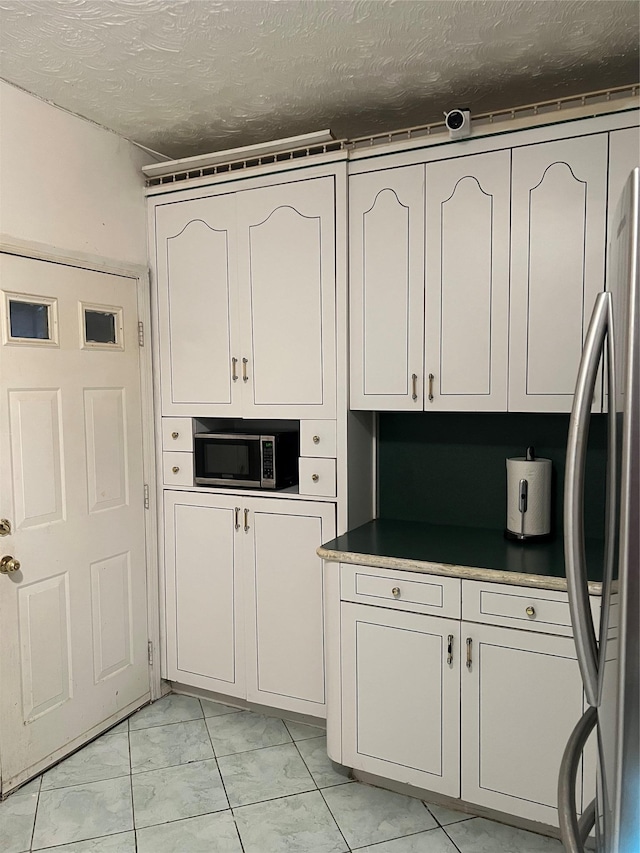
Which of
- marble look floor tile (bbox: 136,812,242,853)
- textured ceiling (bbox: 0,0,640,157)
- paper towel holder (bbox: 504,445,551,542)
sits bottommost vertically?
marble look floor tile (bbox: 136,812,242,853)

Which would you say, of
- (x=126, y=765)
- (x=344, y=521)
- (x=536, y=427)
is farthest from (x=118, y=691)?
(x=536, y=427)

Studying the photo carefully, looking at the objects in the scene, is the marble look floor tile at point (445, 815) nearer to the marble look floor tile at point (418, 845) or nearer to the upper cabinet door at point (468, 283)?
the marble look floor tile at point (418, 845)

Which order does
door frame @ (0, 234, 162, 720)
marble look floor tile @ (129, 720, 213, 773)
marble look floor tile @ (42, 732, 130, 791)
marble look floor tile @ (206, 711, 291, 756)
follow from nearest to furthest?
marble look floor tile @ (42, 732, 130, 791)
marble look floor tile @ (129, 720, 213, 773)
marble look floor tile @ (206, 711, 291, 756)
door frame @ (0, 234, 162, 720)

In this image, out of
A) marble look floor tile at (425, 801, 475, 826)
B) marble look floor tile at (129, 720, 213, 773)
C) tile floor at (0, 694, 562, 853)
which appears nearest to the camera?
tile floor at (0, 694, 562, 853)

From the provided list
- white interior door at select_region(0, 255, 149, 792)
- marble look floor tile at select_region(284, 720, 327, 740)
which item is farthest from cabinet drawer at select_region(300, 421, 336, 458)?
marble look floor tile at select_region(284, 720, 327, 740)

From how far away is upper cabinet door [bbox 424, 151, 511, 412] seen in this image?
2.25 m

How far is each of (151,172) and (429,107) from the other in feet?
4.16

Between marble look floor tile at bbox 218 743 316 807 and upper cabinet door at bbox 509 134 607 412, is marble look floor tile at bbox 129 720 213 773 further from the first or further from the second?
upper cabinet door at bbox 509 134 607 412

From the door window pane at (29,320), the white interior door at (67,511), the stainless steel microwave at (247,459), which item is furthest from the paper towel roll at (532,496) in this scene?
the door window pane at (29,320)

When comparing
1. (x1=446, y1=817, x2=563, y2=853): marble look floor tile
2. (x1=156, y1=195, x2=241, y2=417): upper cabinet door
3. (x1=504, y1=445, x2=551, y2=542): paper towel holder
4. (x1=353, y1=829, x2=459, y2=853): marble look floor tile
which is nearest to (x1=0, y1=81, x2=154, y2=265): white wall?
(x1=156, y1=195, x2=241, y2=417): upper cabinet door

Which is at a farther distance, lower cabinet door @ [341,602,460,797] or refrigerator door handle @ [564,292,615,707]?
lower cabinet door @ [341,602,460,797]

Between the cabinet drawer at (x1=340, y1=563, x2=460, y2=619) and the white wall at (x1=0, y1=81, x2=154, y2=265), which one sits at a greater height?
the white wall at (x1=0, y1=81, x2=154, y2=265)

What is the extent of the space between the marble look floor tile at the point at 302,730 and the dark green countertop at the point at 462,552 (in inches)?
35.6

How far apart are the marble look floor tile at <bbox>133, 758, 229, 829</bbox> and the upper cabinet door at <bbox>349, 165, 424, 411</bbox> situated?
1.55 metres
